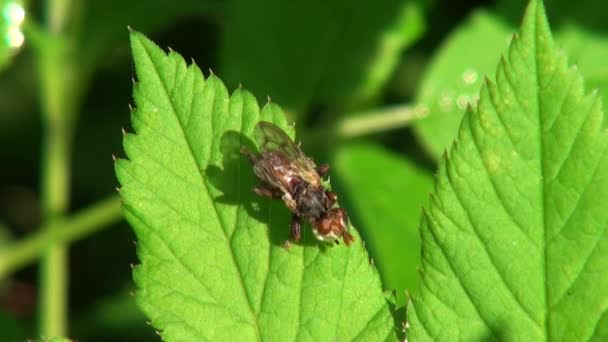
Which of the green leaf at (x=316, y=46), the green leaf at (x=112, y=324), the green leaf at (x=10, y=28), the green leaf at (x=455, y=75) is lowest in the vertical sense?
the green leaf at (x=455, y=75)

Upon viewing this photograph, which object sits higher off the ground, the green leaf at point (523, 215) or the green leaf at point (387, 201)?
the green leaf at point (387, 201)

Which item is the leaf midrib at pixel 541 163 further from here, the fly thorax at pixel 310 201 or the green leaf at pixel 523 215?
the fly thorax at pixel 310 201

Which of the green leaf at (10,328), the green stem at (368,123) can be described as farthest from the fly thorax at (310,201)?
the green leaf at (10,328)

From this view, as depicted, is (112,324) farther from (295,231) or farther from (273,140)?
(295,231)

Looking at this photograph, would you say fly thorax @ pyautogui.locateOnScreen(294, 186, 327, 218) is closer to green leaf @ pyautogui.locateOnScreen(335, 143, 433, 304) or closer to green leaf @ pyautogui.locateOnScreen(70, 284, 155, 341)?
green leaf @ pyautogui.locateOnScreen(335, 143, 433, 304)


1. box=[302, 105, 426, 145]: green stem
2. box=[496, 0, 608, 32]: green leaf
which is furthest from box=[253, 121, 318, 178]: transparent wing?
box=[496, 0, 608, 32]: green leaf

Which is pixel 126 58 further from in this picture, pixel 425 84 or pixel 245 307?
pixel 245 307

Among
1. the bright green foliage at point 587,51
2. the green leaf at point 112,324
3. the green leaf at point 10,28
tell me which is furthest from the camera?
the green leaf at point 112,324

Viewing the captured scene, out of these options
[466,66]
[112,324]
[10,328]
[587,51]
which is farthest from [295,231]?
[112,324]
